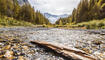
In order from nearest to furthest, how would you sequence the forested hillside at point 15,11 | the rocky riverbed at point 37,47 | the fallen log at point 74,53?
the fallen log at point 74,53
the rocky riverbed at point 37,47
the forested hillside at point 15,11

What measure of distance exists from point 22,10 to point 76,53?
229 feet

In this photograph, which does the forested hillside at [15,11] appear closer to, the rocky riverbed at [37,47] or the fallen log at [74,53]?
the rocky riverbed at [37,47]

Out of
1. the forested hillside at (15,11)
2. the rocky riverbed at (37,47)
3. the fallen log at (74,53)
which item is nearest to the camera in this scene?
the fallen log at (74,53)

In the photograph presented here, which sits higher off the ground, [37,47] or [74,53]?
[74,53]

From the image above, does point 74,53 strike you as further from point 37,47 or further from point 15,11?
point 15,11

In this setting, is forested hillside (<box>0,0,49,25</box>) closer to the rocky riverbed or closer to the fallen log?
the rocky riverbed

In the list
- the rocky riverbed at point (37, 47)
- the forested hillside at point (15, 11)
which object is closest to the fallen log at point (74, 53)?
the rocky riverbed at point (37, 47)

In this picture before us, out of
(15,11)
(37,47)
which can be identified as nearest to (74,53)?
(37,47)

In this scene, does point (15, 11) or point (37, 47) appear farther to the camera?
point (15, 11)

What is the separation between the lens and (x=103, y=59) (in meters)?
3.67

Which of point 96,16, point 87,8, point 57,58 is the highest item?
point 87,8

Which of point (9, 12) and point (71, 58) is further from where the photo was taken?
point (9, 12)

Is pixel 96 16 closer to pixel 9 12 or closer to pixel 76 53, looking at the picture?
pixel 76 53

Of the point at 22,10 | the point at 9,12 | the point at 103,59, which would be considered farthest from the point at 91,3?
the point at 103,59
